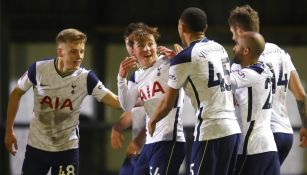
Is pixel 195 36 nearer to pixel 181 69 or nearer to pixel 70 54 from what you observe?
pixel 181 69

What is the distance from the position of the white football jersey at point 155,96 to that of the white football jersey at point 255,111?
575mm

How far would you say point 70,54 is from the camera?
858cm

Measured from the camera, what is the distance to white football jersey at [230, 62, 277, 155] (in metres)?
8.02

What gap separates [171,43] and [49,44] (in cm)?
158

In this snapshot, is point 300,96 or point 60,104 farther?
point 300,96

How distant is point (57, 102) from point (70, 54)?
401mm

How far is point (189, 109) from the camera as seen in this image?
13.2 m

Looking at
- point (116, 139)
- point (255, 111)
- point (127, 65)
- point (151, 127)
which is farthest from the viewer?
point (116, 139)

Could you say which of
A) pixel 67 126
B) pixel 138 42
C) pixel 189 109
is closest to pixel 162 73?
pixel 138 42

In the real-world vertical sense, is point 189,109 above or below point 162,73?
below

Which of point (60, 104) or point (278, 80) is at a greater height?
point (278, 80)

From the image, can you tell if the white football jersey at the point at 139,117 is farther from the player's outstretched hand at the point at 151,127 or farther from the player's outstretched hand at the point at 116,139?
the player's outstretched hand at the point at 151,127

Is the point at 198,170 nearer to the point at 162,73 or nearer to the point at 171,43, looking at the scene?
the point at 162,73

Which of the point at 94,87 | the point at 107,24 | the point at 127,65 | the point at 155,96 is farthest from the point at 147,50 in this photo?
the point at 107,24
